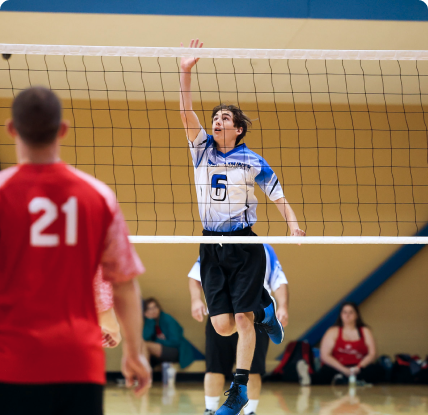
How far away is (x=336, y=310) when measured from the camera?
8.36m

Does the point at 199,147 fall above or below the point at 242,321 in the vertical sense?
above

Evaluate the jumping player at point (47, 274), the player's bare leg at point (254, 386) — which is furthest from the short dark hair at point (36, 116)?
the player's bare leg at point (254, 386)

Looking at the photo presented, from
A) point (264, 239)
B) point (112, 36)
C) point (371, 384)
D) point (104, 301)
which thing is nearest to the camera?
point (104, 301)

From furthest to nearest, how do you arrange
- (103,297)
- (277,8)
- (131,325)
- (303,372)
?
(303,372) → (277,8) → (103,297) → (131,325)

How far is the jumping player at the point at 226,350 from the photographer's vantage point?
4980 millimetres

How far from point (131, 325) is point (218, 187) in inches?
94.5

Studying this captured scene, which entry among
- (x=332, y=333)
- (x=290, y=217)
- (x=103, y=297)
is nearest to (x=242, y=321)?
(x=290, y=217)

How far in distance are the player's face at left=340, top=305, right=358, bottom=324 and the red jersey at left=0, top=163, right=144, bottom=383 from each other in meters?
6.72

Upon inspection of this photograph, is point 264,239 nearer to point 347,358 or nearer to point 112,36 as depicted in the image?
A: point 112,36

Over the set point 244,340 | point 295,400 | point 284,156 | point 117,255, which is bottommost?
point 295,400

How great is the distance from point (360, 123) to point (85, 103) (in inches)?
150

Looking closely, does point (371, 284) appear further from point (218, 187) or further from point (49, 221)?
point (49, 221)

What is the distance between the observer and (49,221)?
1.55m

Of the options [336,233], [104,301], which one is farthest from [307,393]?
[104,301]
